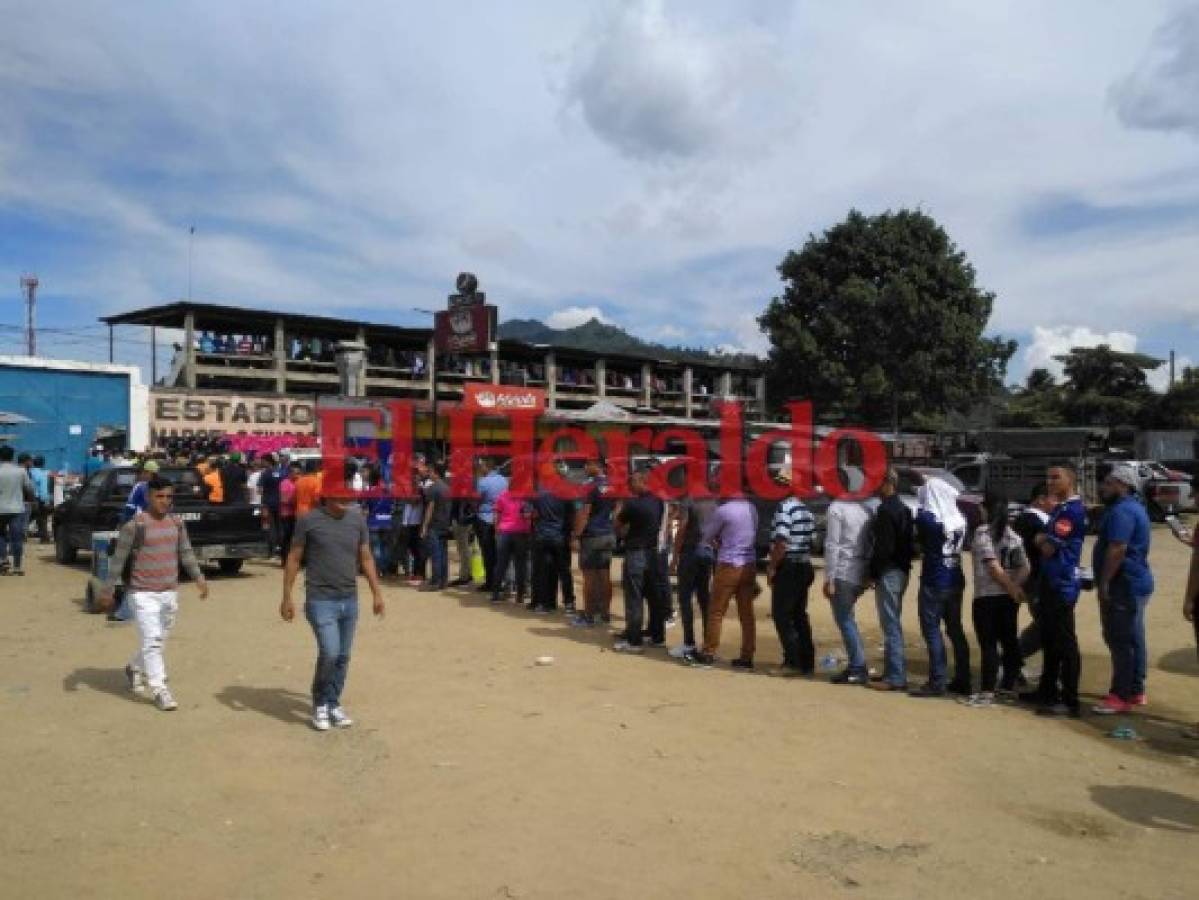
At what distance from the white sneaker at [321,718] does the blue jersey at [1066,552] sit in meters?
5.19

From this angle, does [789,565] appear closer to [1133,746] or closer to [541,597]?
[1133,746]

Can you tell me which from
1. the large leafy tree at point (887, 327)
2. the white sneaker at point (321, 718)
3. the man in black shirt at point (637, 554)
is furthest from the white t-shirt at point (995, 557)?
the large leafy tree at point (887, 327)

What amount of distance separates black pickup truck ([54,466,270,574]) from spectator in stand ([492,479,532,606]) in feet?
13.1

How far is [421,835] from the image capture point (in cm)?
458

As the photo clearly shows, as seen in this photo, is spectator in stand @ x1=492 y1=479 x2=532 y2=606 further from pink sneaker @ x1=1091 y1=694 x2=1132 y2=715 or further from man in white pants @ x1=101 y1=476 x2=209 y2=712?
pink sneaker @ x1=1091 y1=694 x2=1132 y2=715

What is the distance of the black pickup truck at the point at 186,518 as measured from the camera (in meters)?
13.1

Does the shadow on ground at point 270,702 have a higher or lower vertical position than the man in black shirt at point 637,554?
lower

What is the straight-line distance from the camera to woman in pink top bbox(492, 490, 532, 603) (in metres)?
11.7

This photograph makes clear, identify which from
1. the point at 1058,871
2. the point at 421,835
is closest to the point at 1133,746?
the point at 1058,871

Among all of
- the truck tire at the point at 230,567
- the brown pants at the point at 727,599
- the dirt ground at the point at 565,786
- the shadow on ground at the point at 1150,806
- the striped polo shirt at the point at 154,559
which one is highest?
the striped polo shirt at the point at 154,559

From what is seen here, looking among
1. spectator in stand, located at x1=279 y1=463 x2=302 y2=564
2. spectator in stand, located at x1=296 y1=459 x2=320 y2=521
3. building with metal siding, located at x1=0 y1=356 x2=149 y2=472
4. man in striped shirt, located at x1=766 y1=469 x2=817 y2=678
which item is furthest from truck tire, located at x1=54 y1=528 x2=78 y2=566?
building with metal siding, located at x1=0 y1=356 x2=149 y2=472

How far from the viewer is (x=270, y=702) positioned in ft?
23.0

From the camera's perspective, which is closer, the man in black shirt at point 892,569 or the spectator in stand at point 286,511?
the man in black shirt at point 892,569

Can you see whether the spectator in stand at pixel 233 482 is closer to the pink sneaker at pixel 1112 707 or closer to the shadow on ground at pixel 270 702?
the shadow on ground at pixel 270 702
